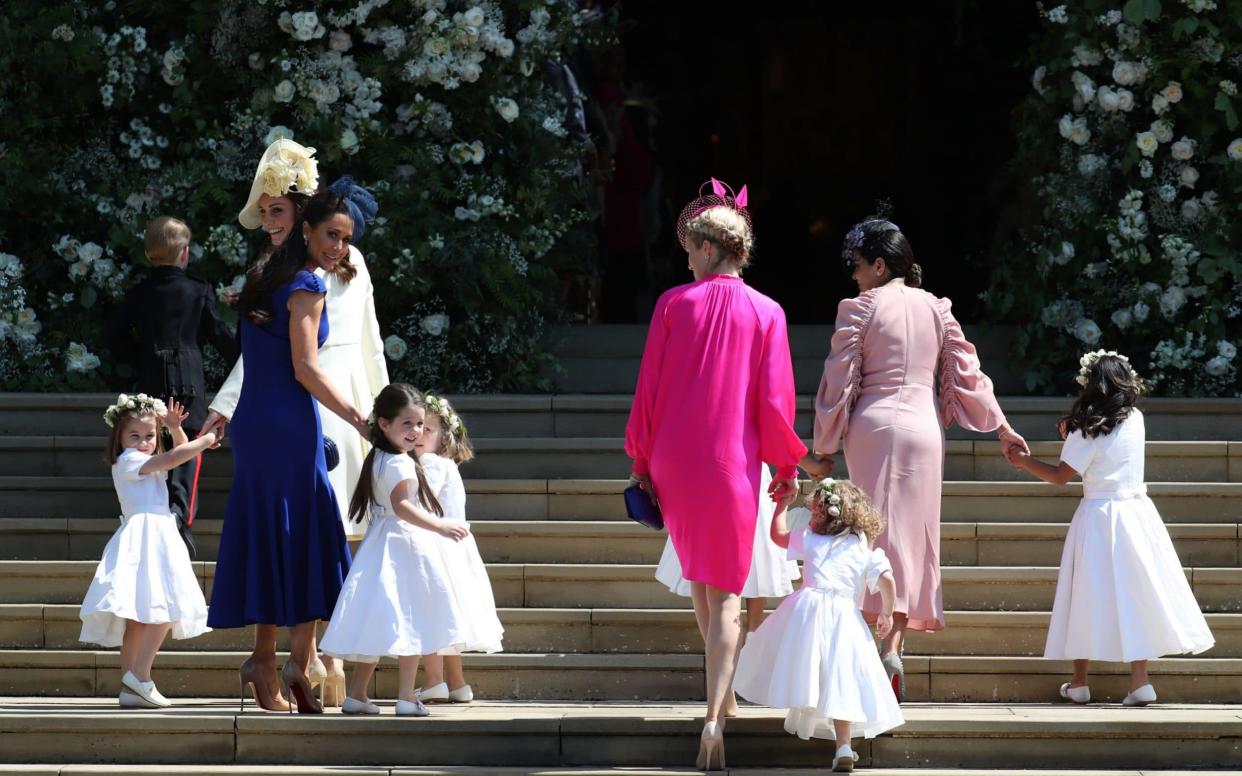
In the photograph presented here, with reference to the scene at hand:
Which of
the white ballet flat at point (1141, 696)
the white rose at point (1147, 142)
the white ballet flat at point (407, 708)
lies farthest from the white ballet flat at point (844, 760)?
the white rose at point (1147, 142)

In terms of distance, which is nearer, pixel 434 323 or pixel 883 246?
pixel 883 246

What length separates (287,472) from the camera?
251 inches

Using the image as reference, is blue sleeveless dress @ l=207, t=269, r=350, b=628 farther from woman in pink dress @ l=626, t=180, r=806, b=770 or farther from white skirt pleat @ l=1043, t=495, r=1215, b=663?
white skirt pleat @ l=1043, t=495, r=1215, b=663

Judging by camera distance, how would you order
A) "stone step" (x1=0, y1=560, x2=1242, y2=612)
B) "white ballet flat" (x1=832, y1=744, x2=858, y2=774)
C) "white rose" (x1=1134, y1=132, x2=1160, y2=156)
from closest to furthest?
1. "white ballet flat" (x1=832, y1=744, x2=858, y2=774)
2. "stone step" (x1=0, y1=560, x2=1242, y2=612)
3. "white rose" (x1=1134, y1=132, x2=1160, y2=156)

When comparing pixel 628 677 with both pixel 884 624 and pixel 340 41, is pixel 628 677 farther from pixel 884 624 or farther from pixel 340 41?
pixel 340 41

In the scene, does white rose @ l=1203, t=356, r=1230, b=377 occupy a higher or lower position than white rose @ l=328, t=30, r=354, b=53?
lower

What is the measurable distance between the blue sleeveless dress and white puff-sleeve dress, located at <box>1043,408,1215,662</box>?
2.55m

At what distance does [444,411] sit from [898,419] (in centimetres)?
158

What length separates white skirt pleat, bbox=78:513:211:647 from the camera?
6.70 m

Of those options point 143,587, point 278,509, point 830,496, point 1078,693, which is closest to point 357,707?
point 278,509

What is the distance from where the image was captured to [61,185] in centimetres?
1028

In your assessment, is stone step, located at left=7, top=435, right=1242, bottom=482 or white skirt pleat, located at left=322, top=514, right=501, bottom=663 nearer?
white skirt pleat, located at left=322, top=514, right=501, bottom=663

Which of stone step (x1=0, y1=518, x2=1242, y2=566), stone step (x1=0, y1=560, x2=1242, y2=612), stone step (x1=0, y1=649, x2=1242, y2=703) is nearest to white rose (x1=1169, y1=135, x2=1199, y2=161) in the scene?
stone step (x1=0, y1=518, x2=1242, y2=566)

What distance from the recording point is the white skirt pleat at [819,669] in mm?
5824
